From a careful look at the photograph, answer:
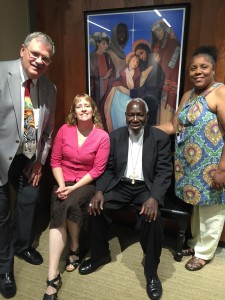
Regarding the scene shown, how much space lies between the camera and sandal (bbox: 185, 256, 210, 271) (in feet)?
6.86

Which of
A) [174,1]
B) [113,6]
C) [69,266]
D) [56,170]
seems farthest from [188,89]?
[69,266]

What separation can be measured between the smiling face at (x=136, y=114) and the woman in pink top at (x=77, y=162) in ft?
0.85

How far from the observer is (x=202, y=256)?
214cm

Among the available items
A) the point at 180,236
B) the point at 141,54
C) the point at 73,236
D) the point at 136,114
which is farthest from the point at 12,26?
the point at 180,236

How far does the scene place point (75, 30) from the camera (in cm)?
239

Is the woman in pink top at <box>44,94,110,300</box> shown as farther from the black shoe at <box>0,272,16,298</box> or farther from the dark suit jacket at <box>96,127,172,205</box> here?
the black shoe at <box>0,272,16,298</box>

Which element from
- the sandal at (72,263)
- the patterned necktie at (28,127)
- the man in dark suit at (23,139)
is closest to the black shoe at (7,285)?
the man in dark suit at (23,139)

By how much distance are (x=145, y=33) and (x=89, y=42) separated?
51 cm

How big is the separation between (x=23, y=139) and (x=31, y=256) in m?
1.01

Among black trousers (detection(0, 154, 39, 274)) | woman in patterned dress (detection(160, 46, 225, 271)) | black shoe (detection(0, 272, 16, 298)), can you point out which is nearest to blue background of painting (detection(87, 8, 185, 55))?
woman in patterned dress (detection(160, 46, 225, 271))

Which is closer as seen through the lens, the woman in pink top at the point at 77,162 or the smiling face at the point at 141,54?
the woman in pink top at the point at 77,162

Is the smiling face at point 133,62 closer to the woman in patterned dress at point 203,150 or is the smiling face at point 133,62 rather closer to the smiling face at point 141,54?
the smiling face at point 141,54

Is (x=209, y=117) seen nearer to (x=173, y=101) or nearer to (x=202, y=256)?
(x=173, y=101)

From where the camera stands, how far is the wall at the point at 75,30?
1.96 meters
